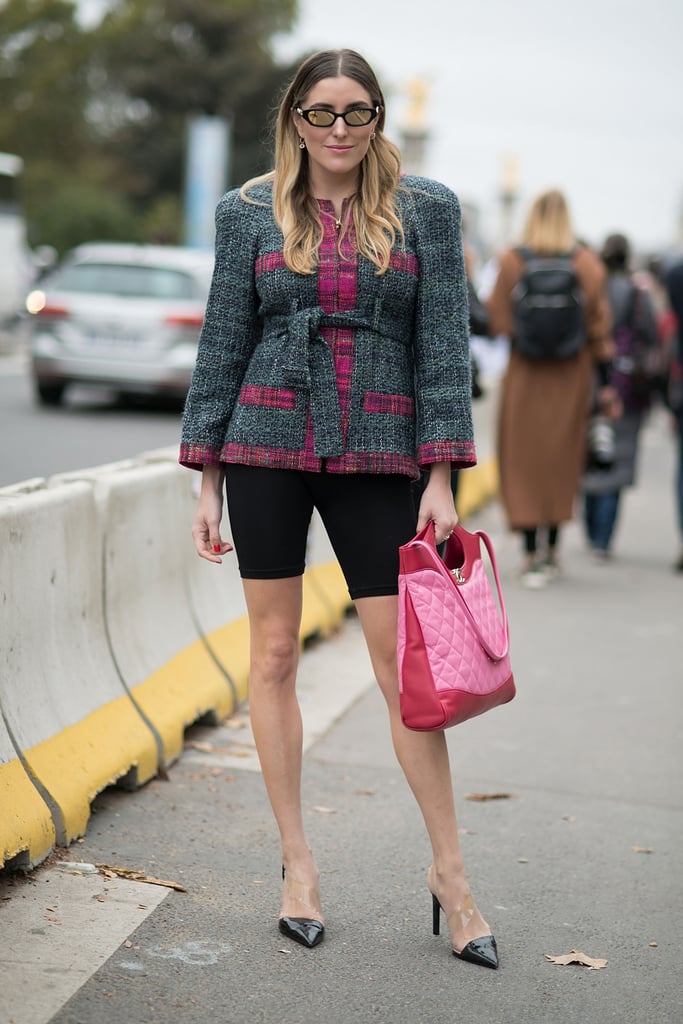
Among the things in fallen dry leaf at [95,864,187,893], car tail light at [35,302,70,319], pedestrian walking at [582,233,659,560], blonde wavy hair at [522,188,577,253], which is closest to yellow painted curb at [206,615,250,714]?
fallen dry leaf at [95,864,187,893]

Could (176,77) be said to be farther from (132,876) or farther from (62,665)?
(132,876)

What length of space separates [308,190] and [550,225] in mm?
4990

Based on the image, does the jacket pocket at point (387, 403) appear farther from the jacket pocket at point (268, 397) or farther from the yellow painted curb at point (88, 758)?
the yellow painted curb at point (88, 758)

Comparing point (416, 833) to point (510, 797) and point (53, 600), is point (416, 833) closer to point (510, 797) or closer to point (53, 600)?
point (510, 797)

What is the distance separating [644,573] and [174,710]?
5059mm

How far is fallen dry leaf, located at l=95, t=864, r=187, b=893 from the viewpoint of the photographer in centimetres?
368

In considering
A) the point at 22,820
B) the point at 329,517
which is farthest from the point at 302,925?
the point at 329,517

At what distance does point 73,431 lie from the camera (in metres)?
14.1

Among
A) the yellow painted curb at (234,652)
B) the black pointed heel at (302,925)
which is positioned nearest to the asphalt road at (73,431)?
the yellow painted curb at (234,652)

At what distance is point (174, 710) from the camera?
4.77 metres

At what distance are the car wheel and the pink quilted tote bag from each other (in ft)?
44.3

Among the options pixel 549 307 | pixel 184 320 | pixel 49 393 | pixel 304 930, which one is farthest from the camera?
pixel 49 393

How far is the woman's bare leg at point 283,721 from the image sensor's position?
3.40 metres

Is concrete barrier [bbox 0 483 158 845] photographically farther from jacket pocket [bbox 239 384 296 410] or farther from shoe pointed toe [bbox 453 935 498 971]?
shoe pointed toe [bbox 453 935 498 971]
